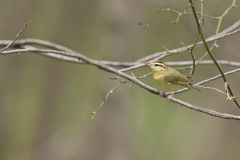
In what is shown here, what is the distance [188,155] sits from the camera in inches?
300

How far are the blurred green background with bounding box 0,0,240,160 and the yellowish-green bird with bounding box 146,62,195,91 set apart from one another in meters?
1.73

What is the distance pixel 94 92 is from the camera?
625 cm

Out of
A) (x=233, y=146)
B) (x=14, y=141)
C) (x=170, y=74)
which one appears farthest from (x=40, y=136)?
(x=170, y=74)

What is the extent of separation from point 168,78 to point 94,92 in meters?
3.72

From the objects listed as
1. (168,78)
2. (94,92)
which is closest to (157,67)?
(168,78)

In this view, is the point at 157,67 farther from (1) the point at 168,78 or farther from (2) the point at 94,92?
(2) the point at 94,92

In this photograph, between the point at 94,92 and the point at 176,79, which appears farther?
the point at 94,92

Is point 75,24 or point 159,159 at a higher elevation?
point 75,24

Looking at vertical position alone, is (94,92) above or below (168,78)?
above

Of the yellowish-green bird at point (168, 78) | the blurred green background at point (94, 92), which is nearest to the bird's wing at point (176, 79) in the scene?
the yellowish-green bird at point (168, 78)

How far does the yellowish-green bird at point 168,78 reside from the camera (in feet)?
8.24

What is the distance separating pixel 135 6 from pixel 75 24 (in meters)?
0.56

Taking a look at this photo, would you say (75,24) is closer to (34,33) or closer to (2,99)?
(34,33)

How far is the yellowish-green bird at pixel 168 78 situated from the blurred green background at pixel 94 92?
5.66 ft
